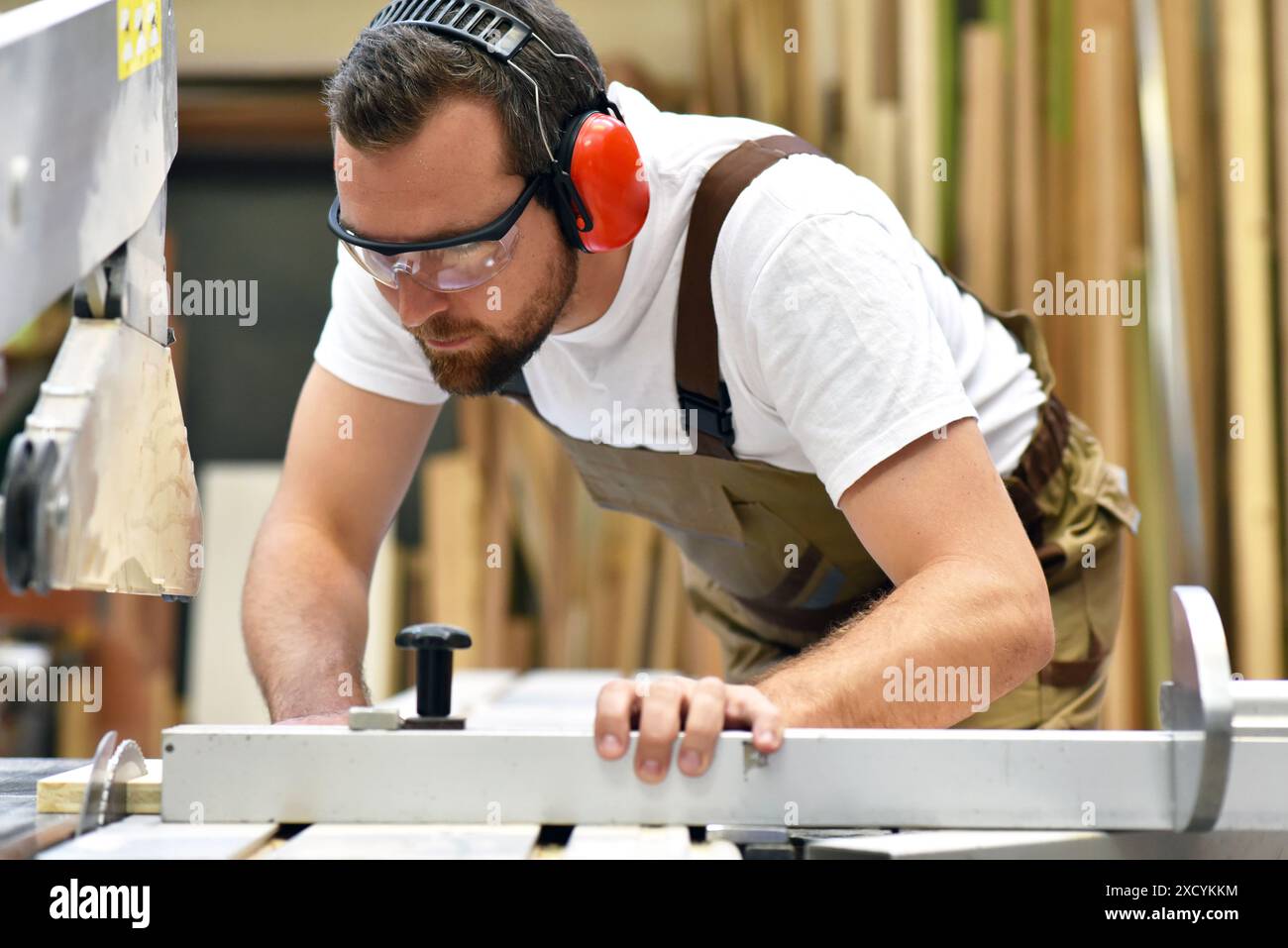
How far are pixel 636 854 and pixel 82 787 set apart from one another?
0.53 metres

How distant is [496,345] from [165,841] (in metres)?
0.80

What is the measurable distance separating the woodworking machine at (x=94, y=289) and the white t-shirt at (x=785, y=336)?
645mm

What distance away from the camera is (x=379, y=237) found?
1531 millimetres

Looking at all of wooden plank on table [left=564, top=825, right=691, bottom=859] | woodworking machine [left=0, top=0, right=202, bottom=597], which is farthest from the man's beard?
wooden plank on table [left=564, top=825, right=691, bottom=859]

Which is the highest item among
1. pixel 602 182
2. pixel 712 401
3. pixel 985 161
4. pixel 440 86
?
pixel 985 161

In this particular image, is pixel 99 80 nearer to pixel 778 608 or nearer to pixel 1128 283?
pixel 778 608

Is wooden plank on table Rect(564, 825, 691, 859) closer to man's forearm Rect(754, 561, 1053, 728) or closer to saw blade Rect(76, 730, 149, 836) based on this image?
man's forearm Rect(754, 561, 1053, 728)

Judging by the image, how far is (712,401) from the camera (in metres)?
1.74

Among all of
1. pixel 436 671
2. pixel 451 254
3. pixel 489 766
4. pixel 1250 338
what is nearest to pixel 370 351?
pixel 451 254

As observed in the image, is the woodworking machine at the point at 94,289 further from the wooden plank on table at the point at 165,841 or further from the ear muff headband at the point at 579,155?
the ear muff headband at the point at 579,155

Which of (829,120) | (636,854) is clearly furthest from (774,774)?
(829,120)

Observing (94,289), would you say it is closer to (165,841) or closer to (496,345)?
(165,841)

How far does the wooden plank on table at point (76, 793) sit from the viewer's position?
1.18m

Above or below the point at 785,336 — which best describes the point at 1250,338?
above
